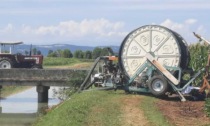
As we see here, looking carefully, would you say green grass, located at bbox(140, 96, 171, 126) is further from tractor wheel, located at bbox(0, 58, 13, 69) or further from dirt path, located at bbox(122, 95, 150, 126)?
tractor wheel, located at bbox(0, 58, 13, 69)

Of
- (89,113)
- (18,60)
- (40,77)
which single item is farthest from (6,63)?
(89,113)

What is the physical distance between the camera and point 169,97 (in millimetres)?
20797

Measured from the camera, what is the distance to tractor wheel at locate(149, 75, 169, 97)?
19969 mm

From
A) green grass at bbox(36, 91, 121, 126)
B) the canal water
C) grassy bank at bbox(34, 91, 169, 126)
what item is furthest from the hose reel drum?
the canal water

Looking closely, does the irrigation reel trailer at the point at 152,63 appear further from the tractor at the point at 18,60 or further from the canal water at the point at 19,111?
the tractor at the point at 18,60

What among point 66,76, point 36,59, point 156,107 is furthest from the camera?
point 36,59

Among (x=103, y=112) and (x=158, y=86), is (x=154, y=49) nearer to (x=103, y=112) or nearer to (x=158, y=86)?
(x=158, y=86)

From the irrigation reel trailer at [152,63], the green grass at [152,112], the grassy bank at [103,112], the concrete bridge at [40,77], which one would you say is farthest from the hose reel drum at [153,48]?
the concrete bridge at [40,77]

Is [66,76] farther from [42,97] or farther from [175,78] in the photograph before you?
[175,78]

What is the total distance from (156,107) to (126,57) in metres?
4.80

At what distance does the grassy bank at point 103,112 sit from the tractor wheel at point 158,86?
17.6 inches

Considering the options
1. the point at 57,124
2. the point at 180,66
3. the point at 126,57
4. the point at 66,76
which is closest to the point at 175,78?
the point at 180,66

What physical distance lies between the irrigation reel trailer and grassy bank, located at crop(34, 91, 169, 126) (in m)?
0.91

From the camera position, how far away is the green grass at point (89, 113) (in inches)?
562
